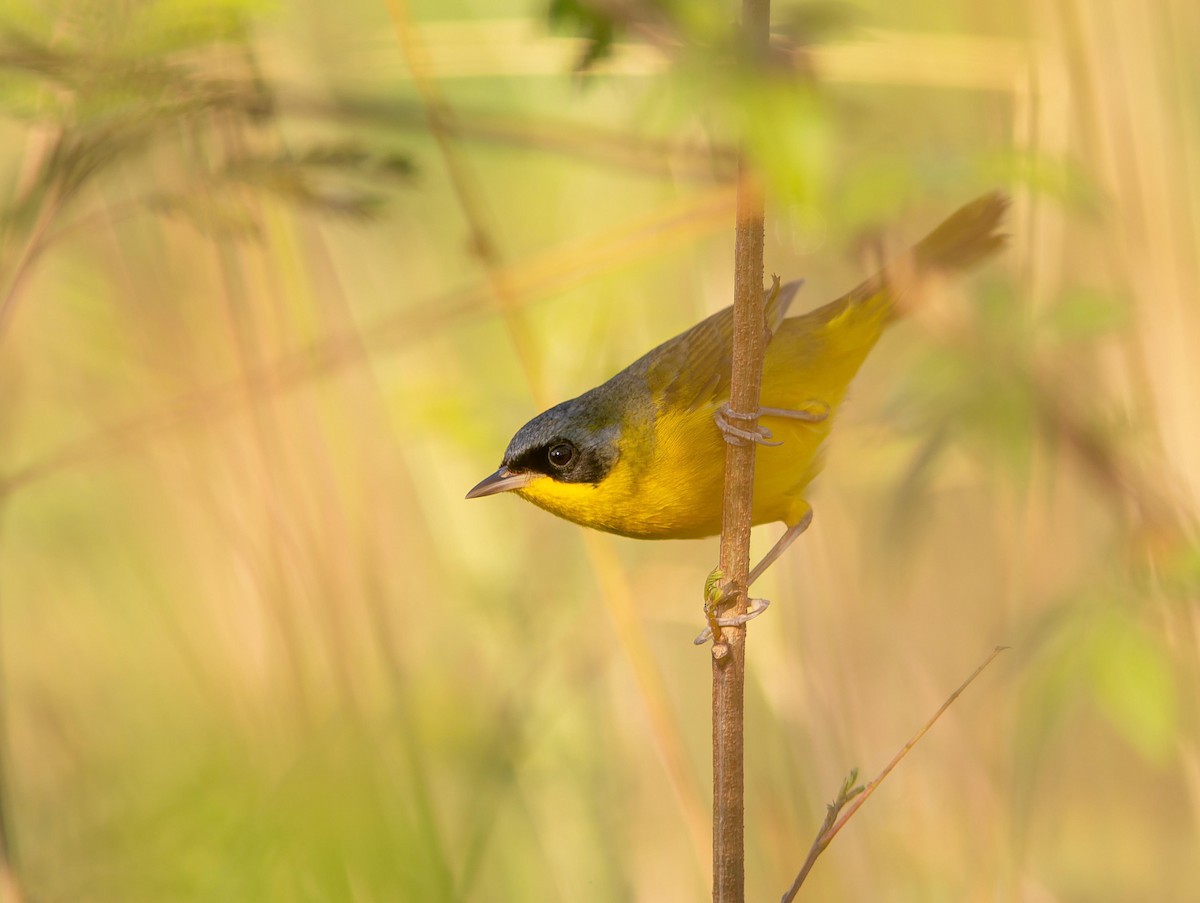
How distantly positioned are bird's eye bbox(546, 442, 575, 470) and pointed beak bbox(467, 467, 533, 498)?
0.06 m

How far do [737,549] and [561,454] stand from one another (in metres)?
0.80

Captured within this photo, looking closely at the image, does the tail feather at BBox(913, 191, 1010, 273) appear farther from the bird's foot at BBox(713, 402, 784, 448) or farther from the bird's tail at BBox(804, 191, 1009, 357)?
the bird's foot at BBox(713, 402, 784, 448)

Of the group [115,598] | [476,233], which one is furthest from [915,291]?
[115,598]

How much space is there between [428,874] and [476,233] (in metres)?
1.30

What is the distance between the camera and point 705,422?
7.60ft

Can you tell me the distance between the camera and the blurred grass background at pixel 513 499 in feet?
6.44

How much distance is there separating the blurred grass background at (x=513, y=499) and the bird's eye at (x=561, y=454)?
0.16 metres

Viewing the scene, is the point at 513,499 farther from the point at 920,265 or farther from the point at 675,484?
the point at 920,265

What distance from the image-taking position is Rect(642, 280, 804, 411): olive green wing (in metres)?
2.42

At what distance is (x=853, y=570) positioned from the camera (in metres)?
2.98

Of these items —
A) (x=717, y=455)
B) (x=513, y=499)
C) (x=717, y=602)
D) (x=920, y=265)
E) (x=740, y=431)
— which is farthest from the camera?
(x=513, y=499)

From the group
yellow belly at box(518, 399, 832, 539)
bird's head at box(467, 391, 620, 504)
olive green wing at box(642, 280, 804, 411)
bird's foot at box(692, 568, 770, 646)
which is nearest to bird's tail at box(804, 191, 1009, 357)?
olive green wing at box(642, 280, 804, 411)

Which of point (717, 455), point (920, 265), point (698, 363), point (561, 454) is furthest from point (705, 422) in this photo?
point (920, 265)

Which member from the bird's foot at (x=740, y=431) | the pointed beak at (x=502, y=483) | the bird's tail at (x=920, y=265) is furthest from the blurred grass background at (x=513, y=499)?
the bird's foot at (x=740, y=431)
